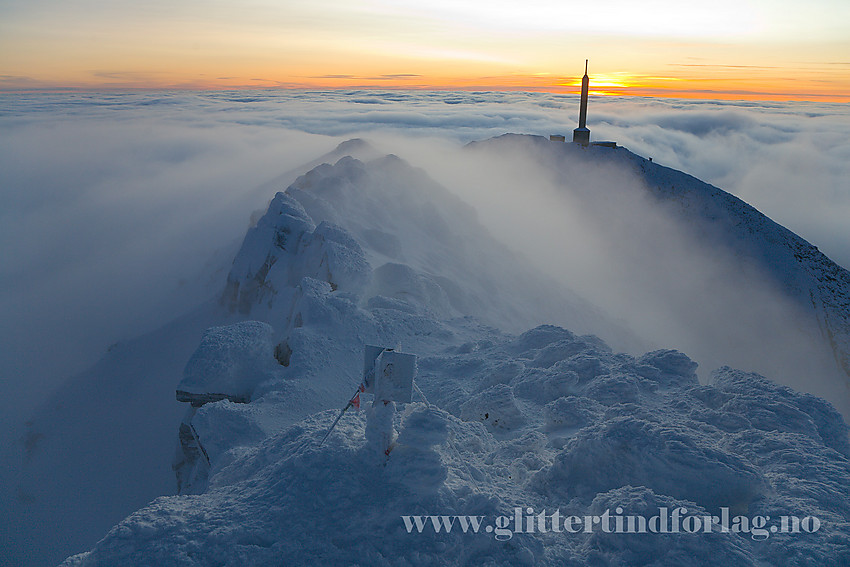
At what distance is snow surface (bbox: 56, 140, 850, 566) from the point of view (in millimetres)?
4953

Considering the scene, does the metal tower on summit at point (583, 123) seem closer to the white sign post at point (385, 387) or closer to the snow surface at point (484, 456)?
the snow surface at point (484, 456)

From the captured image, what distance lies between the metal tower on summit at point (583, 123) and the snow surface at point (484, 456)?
112 feet

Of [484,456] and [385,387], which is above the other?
[385,387]

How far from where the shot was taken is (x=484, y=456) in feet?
23.5

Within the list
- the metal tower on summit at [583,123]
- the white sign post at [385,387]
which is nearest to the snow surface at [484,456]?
the white sign post at [385,387]

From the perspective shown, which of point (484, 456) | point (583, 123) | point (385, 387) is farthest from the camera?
point (583, 123)

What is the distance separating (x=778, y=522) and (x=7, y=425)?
91.2ft

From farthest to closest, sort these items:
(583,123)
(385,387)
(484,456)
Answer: (583,123) < (484,456) < (385,387)

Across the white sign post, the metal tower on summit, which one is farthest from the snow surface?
the metal tower on summit

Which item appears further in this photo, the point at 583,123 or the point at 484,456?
the point at 583,123

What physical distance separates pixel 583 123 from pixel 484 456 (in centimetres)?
Answer: 4433

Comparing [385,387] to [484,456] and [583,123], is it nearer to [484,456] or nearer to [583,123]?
[484,456]

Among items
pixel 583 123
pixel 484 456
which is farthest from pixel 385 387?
pixel 583 123

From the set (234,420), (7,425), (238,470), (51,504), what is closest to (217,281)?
(7,425)
